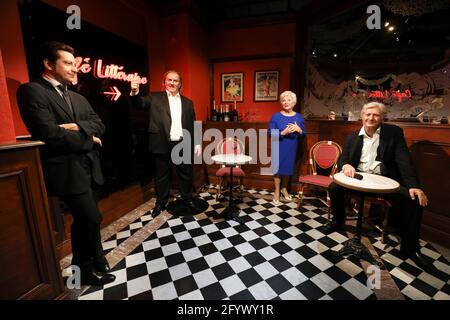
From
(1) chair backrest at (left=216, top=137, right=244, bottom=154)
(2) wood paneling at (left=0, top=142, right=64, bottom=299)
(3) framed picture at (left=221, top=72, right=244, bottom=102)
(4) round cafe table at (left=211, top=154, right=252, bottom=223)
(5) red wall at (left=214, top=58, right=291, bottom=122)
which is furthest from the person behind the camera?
(3) framed picture at (left=221, top=72, right=244, bottom=102)

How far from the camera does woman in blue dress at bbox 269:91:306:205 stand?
11.6ft

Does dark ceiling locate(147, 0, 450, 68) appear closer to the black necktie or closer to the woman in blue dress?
the woman in blue dress

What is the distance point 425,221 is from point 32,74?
479 cm

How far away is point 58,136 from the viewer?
160 cm

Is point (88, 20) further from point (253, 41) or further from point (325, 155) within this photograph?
point (325, 155)

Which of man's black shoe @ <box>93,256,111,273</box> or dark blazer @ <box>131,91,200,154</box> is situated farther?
dark blazer @ <box>131,91,200,154</box>

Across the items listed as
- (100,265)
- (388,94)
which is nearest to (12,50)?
(100,265)

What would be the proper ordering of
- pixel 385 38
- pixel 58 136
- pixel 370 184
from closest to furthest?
pixel 58 136, pixel 370 184, pixel 385 38

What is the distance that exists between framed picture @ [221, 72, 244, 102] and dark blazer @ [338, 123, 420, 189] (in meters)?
2.70

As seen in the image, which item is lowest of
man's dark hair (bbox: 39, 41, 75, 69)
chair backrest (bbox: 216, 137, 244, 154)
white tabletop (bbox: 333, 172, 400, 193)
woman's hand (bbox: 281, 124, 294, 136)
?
white tabletop (bbox: 333, 172, 400, 193)

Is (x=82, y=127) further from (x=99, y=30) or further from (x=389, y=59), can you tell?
(x=389, y=59)

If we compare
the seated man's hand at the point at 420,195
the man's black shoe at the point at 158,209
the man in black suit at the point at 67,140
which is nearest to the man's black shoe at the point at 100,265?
the man in black suit at the point at 67,140

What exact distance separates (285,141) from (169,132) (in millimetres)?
1903

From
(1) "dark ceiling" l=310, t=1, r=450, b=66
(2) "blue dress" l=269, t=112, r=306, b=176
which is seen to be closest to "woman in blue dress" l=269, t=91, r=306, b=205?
(2) "blue dress" l=269, t=112, r=306, b=176
